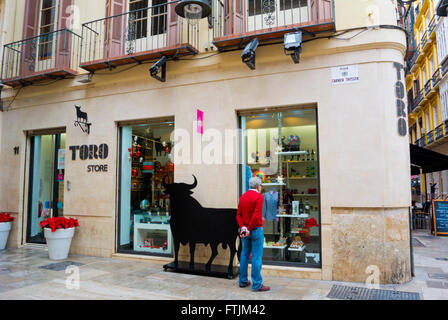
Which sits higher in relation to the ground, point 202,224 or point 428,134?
point 428,134

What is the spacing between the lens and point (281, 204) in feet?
23.2

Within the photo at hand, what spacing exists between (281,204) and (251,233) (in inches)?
76.3

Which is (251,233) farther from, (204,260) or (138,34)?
(138,34)

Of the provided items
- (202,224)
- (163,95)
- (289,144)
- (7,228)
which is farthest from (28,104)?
(289,144)

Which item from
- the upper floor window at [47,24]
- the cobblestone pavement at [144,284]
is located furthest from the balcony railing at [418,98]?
the upper floor window at [47,24]

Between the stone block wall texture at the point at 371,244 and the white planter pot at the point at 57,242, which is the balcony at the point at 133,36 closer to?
the white planter pot at the point at 57,242

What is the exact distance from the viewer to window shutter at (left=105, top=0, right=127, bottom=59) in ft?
27.1

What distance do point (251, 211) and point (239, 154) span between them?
6.12ft

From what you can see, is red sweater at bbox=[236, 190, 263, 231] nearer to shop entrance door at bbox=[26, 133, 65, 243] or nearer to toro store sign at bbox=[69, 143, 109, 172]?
toro store sign at bbox=[69, 143, 109, 172]

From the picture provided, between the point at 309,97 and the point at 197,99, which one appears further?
the point at 197,99

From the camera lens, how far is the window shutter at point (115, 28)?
8250 millimetres

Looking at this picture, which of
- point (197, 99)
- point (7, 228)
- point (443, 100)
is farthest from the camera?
point (443, 100)

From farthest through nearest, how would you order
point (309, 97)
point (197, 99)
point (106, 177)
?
point (106, 177)
point (197, 99)
point (309, 97)

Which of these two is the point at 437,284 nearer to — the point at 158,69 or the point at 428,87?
the point at 158,69
